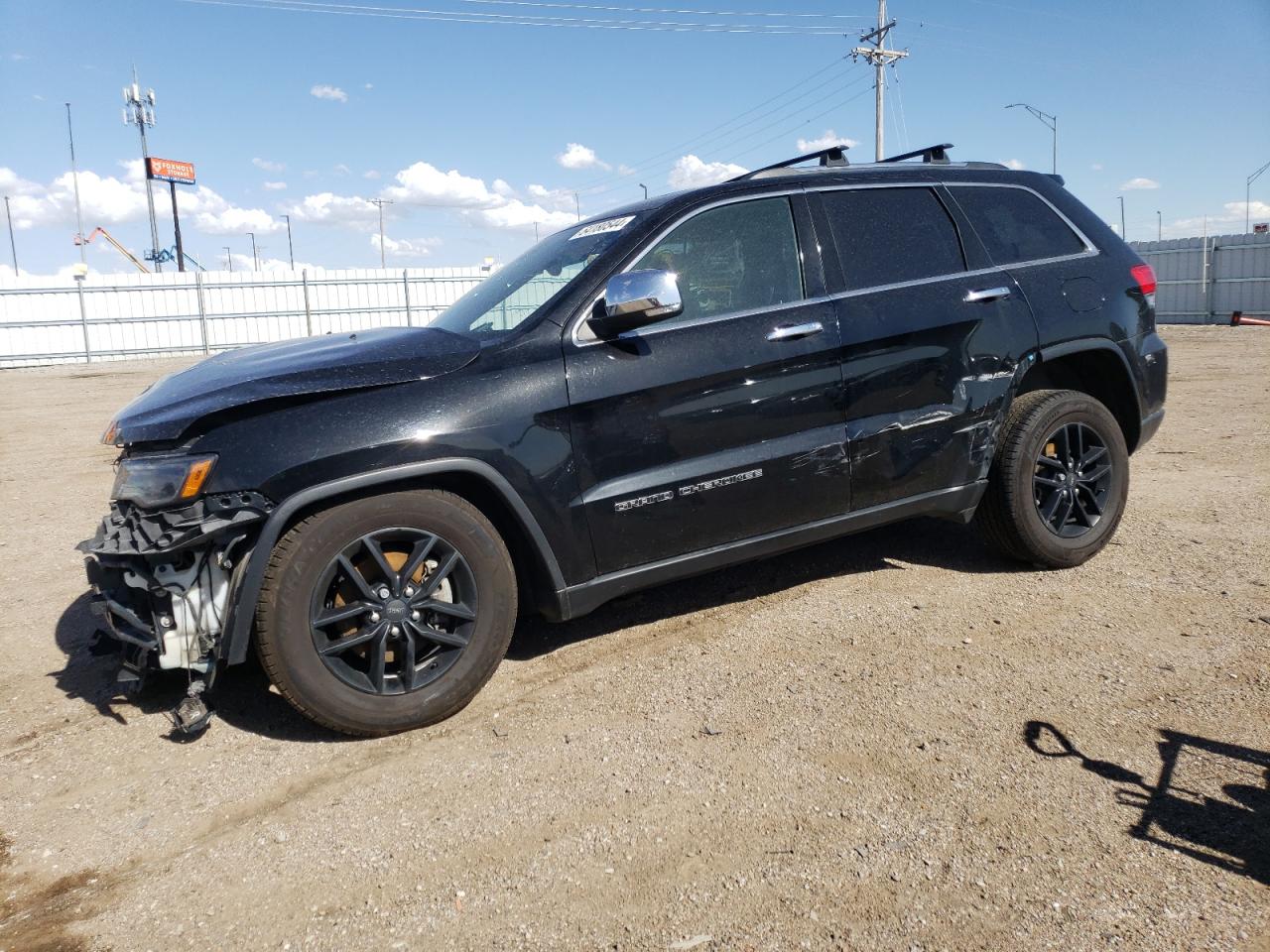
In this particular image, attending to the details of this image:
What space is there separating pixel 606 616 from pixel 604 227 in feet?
5.75

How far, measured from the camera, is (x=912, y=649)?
3.67 m

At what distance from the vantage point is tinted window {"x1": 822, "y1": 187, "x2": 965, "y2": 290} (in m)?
3.99

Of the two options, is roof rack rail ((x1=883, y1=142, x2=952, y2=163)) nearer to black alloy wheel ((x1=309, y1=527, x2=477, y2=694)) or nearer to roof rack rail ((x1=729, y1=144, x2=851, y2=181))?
roof rack rail ((x1=729, y1=144, x2=851, y2=181))

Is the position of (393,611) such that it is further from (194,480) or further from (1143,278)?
(1143,278)

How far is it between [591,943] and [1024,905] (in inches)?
40.7

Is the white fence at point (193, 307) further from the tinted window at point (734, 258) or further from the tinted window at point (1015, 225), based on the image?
the tinted window at point (734, 258)

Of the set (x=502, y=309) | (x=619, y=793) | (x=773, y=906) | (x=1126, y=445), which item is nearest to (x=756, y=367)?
(x=502, y=309)

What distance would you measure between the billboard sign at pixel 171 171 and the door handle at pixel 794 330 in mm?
61718

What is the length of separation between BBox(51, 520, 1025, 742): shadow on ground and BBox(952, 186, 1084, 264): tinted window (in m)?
1.54

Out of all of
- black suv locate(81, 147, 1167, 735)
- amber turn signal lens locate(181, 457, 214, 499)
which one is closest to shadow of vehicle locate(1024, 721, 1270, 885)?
black suv locate(81, 147, 1167, 735)

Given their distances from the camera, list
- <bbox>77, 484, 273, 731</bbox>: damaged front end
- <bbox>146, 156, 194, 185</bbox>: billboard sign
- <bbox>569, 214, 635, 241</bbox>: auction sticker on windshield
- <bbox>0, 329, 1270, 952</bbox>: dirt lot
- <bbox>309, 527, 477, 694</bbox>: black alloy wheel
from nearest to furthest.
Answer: <bbox>0, 329, 1270, 952</bbox>: dirt lot → <bbox>77, 484, 273, 731</bbox>: damaged front end → <bbox>309, 527, 477, 694</bbox>: black alloy wheel → <bbox>569, 214, 635, 241</bbox>: auction sticker on windshield → <bbox>146, 156, 194, 185</bbox>: billboard sign

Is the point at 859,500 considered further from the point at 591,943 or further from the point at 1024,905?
the point at 591,943

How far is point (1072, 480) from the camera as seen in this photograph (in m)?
4.43

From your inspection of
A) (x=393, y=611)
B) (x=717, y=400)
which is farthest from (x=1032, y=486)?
(x=393, y=611)
